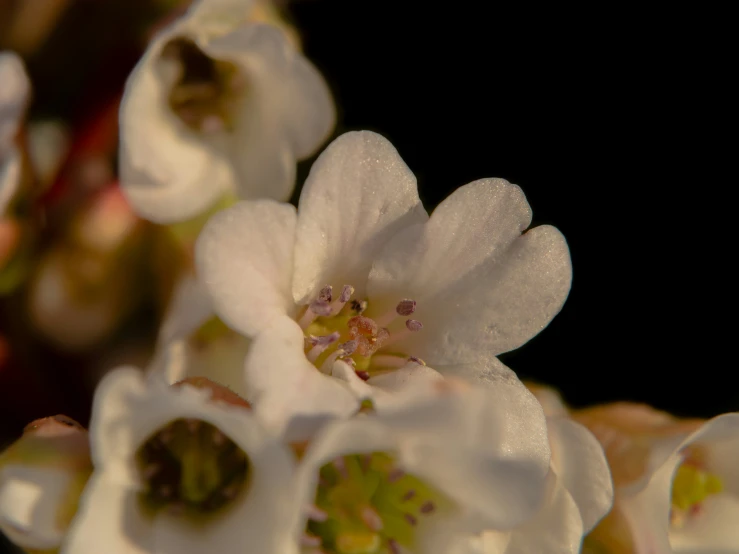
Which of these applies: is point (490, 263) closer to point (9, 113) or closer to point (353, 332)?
point (353, 332)

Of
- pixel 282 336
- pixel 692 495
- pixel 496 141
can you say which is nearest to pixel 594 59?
pixel 496 141

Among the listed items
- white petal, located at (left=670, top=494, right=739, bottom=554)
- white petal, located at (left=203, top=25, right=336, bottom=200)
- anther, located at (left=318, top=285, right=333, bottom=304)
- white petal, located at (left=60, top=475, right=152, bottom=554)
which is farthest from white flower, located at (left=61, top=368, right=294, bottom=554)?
white petal, located at (left=670, top=494, right=739, bottom=554)

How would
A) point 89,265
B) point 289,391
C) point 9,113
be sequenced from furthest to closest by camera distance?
1. point 89,265
2. point 9,113
3. point 289,391

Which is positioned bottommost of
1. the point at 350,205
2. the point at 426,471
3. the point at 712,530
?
the point at 712,530

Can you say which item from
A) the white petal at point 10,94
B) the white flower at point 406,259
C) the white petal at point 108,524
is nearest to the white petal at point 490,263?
the white flower at point 406,259

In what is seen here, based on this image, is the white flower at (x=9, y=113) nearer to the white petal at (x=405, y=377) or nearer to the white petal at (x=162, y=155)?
the white petal at (x=162, y=155)

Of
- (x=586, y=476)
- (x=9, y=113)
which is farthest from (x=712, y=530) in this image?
(x=9, y=113)
